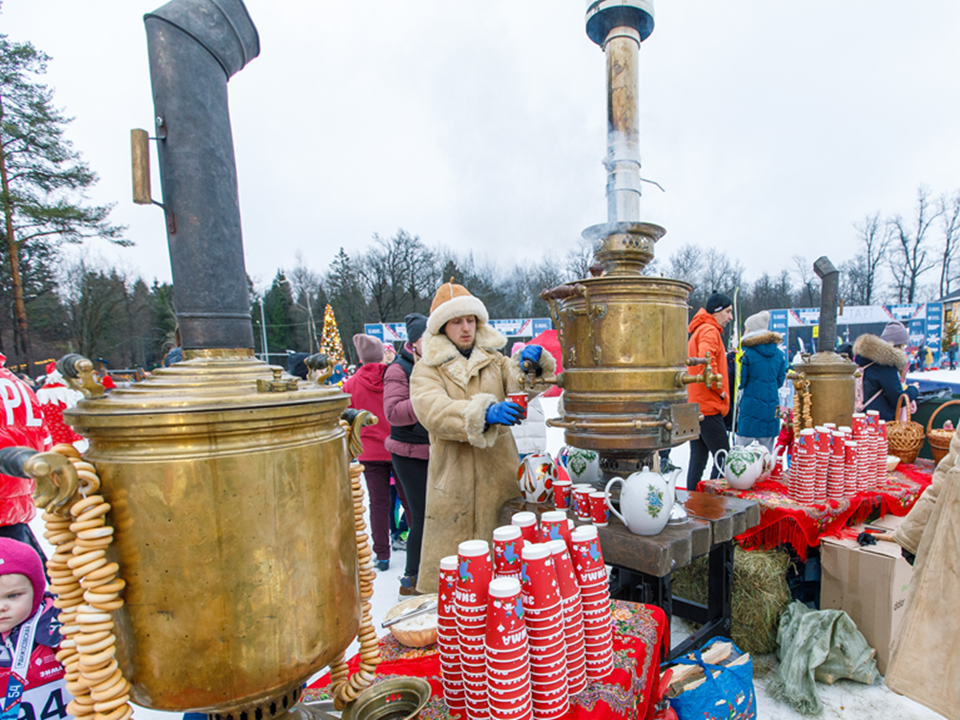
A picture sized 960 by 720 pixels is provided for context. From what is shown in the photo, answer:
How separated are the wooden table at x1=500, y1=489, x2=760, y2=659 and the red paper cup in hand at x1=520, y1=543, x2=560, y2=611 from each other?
105cm

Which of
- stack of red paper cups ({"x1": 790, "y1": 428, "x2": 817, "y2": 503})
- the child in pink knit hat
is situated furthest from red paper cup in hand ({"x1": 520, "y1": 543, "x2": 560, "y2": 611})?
stack of red paper cups ({"x1": 790, "y1": 428, "x2": 817, "y2": 503})

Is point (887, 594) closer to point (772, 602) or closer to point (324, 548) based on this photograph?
point (772, 602)

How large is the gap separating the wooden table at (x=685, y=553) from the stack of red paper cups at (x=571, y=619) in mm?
910

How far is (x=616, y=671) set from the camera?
1.20 meters

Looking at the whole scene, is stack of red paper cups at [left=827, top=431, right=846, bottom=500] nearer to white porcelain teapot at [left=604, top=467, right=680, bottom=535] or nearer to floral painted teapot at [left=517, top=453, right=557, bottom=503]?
white porcelain teapot at [left=604, top=467, right=680, bottom=535]

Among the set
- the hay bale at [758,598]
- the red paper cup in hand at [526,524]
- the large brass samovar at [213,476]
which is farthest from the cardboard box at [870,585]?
the large brass samovar at [213,476]

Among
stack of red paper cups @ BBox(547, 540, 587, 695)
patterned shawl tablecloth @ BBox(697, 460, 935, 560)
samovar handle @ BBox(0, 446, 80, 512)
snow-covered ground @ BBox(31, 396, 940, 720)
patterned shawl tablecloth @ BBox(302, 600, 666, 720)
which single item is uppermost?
samovar handle @ BBox(0, 446, 80, 512)

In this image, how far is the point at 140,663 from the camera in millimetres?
727

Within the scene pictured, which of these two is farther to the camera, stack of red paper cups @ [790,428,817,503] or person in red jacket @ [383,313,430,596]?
person in red jacket @ [383,313,430,596]

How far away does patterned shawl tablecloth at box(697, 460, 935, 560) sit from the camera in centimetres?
272

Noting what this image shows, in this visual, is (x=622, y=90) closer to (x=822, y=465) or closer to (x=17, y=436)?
(x=822, y=465)

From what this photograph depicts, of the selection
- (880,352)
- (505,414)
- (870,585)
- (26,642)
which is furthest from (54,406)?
(880,352)

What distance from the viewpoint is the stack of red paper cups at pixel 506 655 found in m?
0.95

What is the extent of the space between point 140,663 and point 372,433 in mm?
3292
